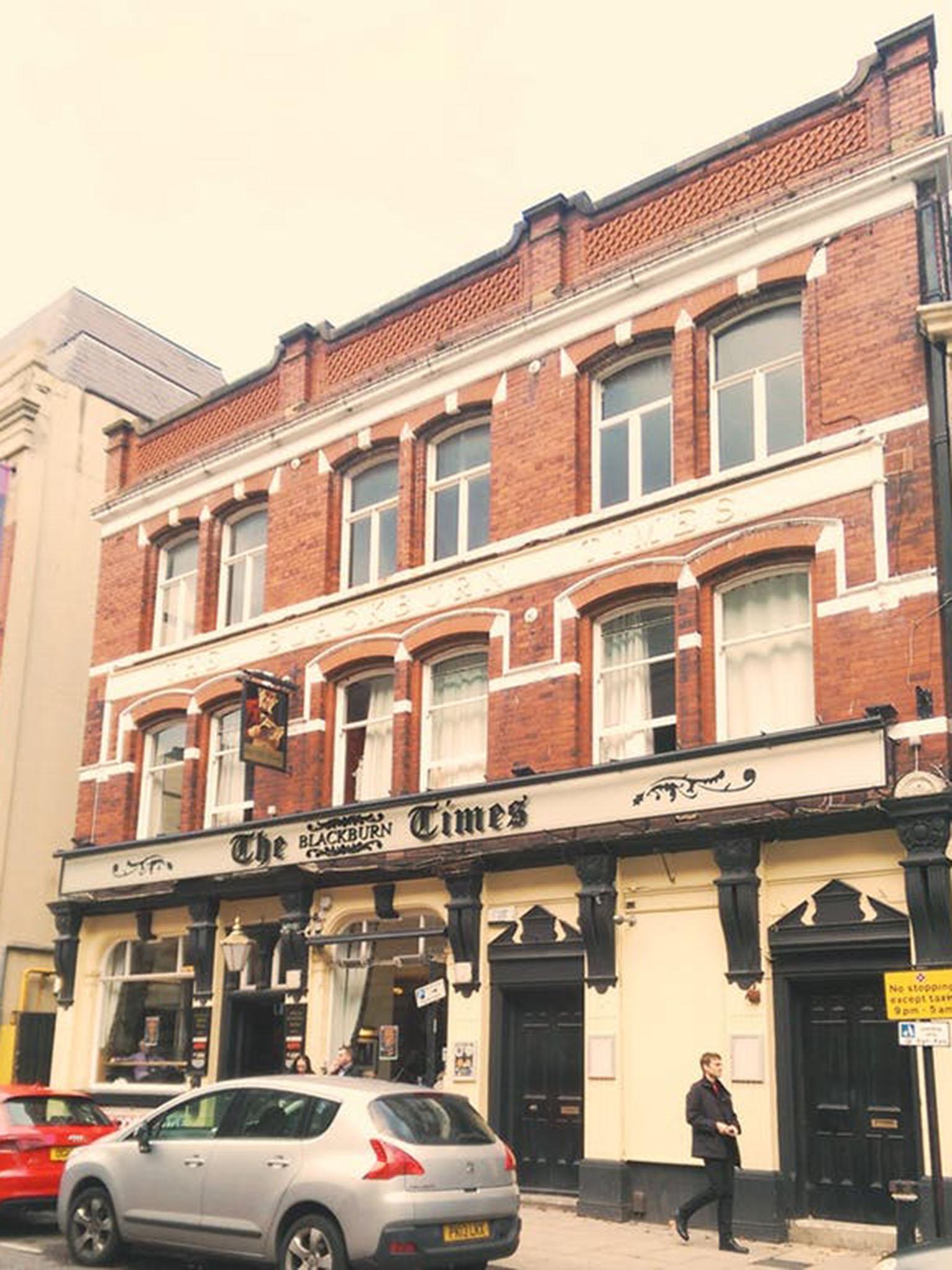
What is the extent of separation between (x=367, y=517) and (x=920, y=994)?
479 inches

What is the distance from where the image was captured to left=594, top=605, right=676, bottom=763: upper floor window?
54.4 ft

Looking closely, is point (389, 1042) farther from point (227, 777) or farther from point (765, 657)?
point (765, 657)

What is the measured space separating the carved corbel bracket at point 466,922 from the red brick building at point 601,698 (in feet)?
0.14

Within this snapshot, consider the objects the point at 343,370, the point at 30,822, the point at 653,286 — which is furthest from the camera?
the point at 30,822

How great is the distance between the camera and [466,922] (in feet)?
56.0

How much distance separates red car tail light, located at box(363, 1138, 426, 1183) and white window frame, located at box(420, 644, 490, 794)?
8586 mm

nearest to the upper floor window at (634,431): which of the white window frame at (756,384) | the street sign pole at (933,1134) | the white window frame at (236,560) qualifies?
the white window frame at (756,384)

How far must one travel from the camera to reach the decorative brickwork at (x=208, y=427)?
2300 cm

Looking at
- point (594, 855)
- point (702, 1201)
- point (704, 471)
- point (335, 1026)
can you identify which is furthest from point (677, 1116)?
point (704, 471)

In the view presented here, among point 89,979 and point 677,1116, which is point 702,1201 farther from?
point 89,979

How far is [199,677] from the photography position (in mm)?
22375

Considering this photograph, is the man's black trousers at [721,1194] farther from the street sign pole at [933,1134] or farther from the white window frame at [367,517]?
the white window frame at [367,517]

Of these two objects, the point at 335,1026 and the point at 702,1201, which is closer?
the point at 702,1201

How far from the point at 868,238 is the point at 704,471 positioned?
313 centimetres
